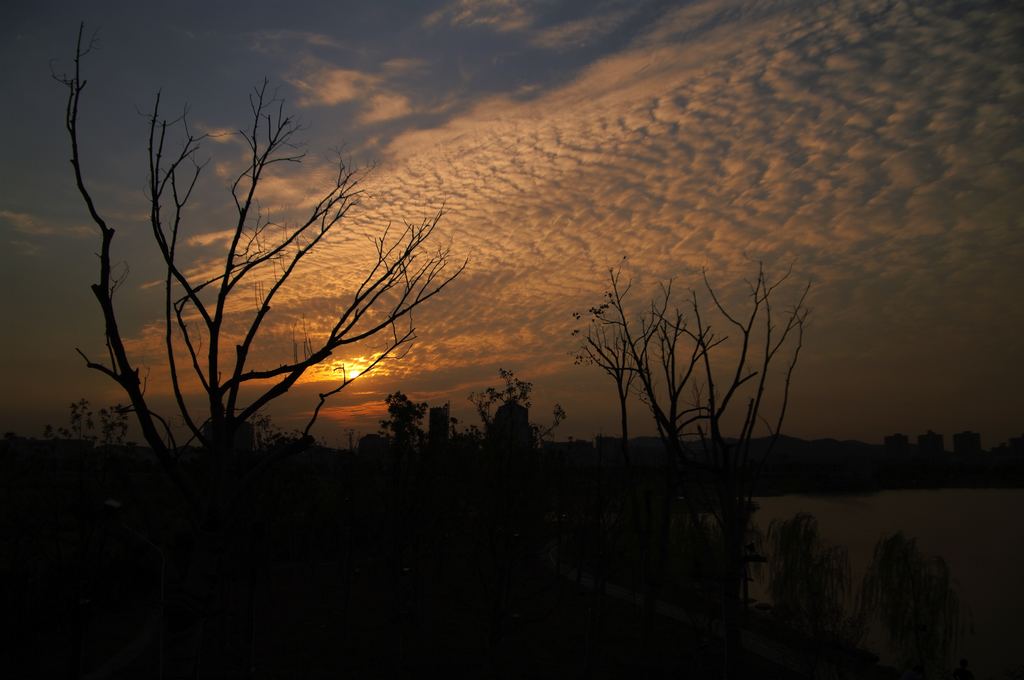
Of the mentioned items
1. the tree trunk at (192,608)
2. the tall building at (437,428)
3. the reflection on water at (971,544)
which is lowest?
the reflection on water at (971,544)

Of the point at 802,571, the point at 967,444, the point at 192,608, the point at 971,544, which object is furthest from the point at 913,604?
the point at 967,444

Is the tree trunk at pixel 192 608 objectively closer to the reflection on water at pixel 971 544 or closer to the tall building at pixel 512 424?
the tall building at pixel 512 424

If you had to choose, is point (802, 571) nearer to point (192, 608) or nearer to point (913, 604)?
point (913, 604)

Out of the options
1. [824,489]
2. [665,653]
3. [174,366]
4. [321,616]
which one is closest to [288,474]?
[321,616]

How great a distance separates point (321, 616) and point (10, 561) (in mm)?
8835

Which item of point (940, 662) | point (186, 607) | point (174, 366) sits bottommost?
point (940, 662)

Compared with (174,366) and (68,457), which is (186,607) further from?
(68,457)

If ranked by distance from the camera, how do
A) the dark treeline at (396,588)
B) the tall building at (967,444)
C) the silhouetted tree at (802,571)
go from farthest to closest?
the tall building at (967,444) → the silhouetted tree at (802,571) → the dark treeline at (396,588)

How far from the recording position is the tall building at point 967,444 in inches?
7303

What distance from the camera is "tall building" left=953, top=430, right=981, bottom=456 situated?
186 m

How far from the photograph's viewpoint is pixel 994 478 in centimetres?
11781

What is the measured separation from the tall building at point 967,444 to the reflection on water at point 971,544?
11903 cm

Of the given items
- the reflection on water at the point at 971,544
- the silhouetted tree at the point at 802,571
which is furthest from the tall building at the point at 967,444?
the silhouetted tree at the point at 802,571

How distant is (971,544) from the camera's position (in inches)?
1721
